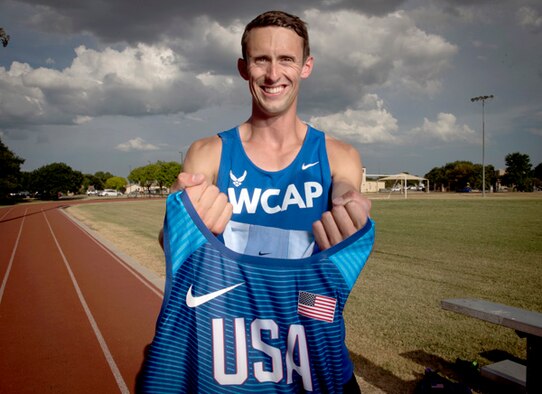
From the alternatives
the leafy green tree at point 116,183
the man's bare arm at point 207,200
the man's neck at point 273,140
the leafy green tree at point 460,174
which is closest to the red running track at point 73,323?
the man's neck at point 273,140

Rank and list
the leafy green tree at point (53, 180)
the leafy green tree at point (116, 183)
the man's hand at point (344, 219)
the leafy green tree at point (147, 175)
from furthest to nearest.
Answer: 1. the leafy green tree at point (116, 183)
2. the leafy green tree at point (147, 175)
3. the leafy green tree at point (53, 180)
4. the man's hand at point (344, 219)

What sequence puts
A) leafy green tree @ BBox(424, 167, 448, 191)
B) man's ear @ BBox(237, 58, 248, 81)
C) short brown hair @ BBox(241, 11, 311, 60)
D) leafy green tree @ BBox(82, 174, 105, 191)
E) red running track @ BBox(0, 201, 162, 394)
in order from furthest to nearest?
leafy green tree @ BBox(82, 174, 105, 191) → leafy green tree @ BBox(424, 167, 448, 191) → red running track @ BBox(0, 201, 162, 394) → man's ear @ BBox(237, 58, 248, 81) → short brown hair @ BBox(241, 11, 311, 60)

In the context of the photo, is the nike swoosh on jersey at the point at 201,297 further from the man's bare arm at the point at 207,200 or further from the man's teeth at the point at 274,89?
the man's teeth at the point at 274,89

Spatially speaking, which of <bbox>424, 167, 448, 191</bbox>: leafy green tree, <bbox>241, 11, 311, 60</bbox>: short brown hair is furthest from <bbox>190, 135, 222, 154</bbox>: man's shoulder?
<bbox>424, 167, 448, 191</bbox>: leafy green tree

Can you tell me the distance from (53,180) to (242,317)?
9293 centimetres

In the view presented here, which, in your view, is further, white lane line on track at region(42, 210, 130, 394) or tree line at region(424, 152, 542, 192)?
tree line at region(424, 152, 542, 192)

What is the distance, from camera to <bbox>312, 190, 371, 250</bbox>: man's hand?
1.28 m

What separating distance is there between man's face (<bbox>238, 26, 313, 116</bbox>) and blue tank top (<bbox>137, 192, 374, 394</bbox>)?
25.4 inches

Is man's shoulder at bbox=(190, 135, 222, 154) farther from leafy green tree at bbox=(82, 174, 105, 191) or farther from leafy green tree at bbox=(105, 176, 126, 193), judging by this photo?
leafy green tree at bbox=(82, 174, 105, 191)

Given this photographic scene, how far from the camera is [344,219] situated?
129cm

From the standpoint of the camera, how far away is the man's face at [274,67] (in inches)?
64.9

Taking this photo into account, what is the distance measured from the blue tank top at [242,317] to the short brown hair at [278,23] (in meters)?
0.79


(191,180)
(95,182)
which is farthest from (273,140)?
(95,182)

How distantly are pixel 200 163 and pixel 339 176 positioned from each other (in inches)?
23.8
